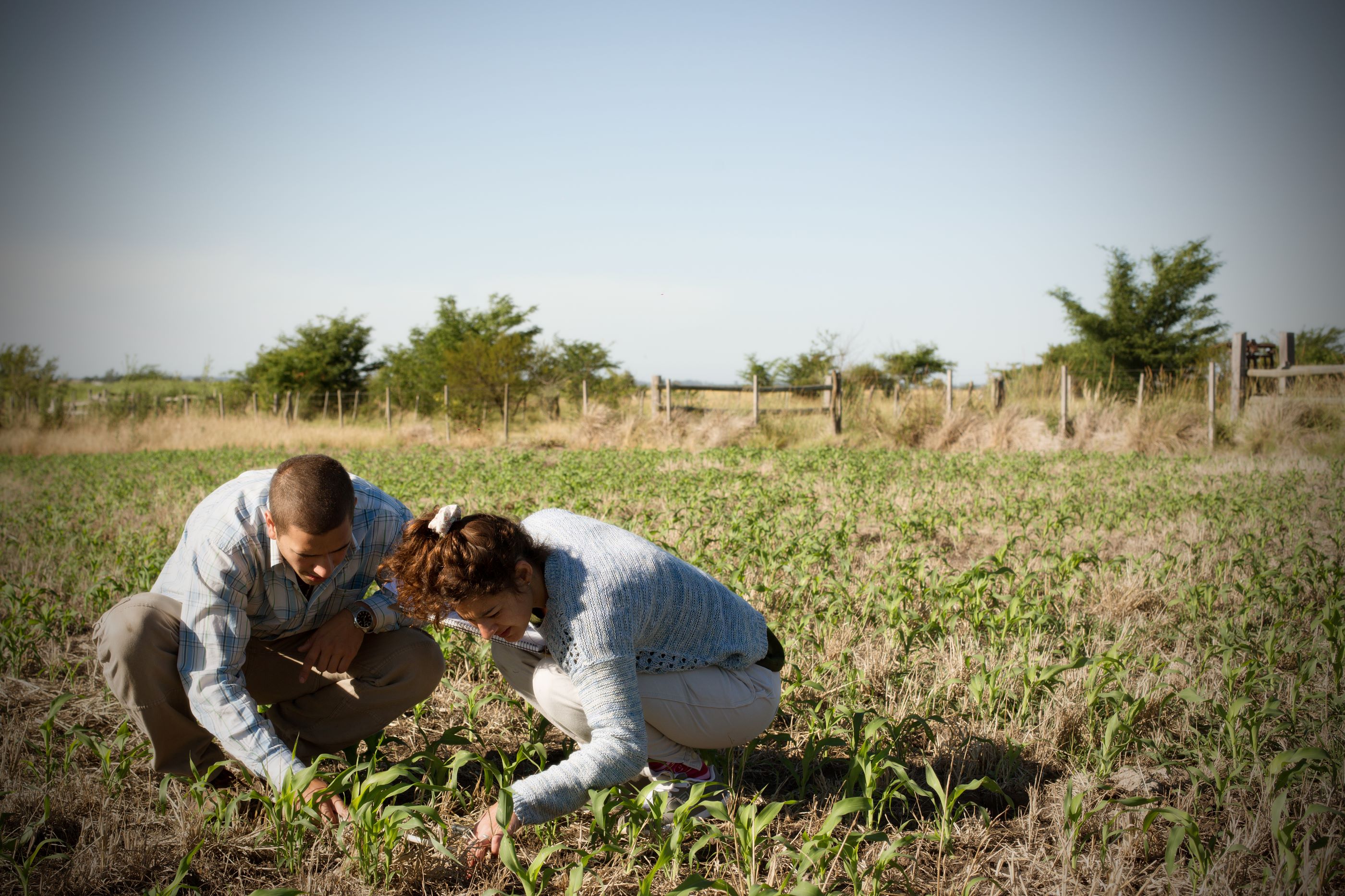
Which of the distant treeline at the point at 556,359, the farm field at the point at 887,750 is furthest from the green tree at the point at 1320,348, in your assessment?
the farm field at the point at 887,750

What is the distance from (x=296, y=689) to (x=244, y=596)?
1.96 ft

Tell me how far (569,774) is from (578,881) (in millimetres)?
274

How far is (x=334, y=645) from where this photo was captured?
283cm

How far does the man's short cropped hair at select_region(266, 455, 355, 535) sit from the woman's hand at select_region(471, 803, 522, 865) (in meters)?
1.00

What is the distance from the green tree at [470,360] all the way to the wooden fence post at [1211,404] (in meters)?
16.8

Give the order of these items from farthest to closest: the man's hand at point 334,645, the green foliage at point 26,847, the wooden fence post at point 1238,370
Answer: the wooden fence post at point 1238,370, the man's hand at point 334,645, the green foliage at point 26,847

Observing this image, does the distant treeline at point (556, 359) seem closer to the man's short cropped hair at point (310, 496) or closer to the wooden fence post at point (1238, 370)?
the wooden fence post at point (1238, 370)

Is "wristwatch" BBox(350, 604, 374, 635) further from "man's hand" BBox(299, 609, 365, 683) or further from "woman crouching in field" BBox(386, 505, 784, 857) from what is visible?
"woman crouching in field" BBox(386, 505, 784, 857)

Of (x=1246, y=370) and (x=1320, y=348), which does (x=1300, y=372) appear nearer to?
(x=1246, y=370)

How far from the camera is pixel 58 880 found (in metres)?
2.24

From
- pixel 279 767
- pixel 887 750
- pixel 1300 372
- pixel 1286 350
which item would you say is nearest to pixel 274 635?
pixel 279 767

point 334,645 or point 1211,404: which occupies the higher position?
point 1211,404

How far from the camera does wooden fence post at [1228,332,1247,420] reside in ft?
45.8

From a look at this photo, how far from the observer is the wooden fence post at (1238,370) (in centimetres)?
1397
